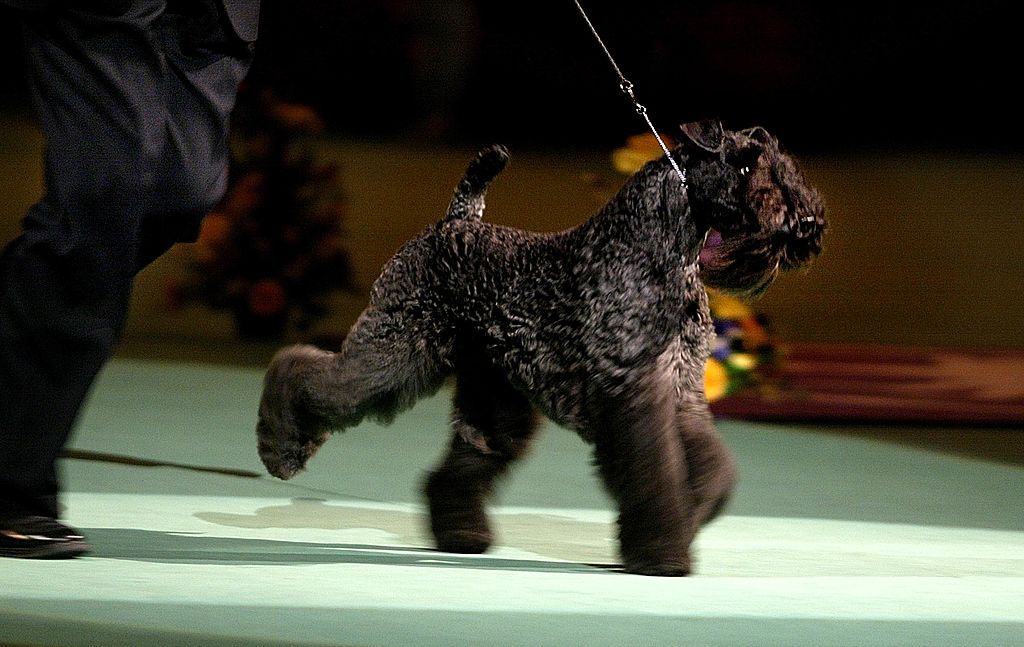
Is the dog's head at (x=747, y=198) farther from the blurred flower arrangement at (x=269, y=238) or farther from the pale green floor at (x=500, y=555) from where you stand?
the blurred flower arrangement at (x=269, y=238)

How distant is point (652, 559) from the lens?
297 cm

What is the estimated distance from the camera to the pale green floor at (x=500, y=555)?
257cm

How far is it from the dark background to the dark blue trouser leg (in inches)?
295

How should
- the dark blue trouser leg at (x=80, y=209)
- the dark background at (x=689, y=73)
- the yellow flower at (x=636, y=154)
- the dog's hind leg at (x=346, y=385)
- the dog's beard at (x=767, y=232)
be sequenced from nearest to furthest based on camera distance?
the dark blue trouser leg at (x=80, y=209), the dog's beard at (x=767, y=232), the dog's hind leg at (x=346, y=385), the yellow flower at (x=636, y=154), the dark background at (x=689, y=73)

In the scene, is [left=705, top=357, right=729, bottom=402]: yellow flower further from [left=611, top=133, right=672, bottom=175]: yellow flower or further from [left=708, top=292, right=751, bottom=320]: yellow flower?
[left=611, top=133, right=672, bottom=175]: yellow flower

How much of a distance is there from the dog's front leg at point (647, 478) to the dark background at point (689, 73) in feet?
24.6

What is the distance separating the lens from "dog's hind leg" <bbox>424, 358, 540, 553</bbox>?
3.27m

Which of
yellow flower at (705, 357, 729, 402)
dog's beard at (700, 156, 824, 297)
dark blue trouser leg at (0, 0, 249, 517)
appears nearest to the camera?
dark blue trouser leg at (0, 0, 249, 517)

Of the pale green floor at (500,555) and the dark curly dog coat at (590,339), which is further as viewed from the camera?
the dark curly dog coat at (590,339)

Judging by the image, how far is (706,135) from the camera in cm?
303

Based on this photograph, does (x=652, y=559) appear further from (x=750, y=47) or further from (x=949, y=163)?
(x=949, y=163)

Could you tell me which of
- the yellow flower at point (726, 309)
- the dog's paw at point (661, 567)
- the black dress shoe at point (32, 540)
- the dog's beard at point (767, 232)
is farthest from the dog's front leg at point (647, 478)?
the yellow flower at point (726, 309)

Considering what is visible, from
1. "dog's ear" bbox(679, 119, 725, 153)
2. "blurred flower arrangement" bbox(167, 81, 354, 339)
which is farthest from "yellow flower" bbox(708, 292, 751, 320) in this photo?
"dog's ear" bbox(679, 119, 725, 153)

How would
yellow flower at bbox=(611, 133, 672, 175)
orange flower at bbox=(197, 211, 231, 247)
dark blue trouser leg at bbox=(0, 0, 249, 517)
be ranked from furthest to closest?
orange flower at bbox=(197, 211, 231, 247) < yellow flower at bbox=(611, 133, 672, 175) < dark blue trouser leg at bbox=(0, 0, 249, 517)
